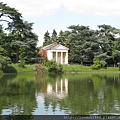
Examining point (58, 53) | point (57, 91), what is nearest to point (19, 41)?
point (58, 53)

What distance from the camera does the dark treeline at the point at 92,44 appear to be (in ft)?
223

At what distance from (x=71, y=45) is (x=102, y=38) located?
8109 millimetres

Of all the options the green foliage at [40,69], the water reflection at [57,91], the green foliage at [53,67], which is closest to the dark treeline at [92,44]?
the green foliage at [53,67]

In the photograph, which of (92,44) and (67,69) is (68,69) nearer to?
(67,69)

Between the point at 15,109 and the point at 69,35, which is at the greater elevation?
the point at 69,35

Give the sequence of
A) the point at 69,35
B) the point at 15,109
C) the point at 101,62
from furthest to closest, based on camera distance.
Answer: the point at 69,35
the point at 101,62
the point at 15,109

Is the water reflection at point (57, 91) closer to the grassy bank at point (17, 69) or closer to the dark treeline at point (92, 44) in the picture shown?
the grassy bank at point (17, 69)

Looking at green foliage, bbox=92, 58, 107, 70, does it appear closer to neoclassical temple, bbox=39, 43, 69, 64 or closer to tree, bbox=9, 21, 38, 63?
neoclassical temple, bbox=39, 43, 69, 64

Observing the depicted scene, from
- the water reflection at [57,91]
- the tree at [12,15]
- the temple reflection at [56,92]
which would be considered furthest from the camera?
the tree at [12,15]

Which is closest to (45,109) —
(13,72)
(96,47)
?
(13,72)

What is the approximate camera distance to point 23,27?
61375mm

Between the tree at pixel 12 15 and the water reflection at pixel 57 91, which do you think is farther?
the tree at pixel 12 15

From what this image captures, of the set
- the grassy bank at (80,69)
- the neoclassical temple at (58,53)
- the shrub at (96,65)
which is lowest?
the grassy bank at (80,69)

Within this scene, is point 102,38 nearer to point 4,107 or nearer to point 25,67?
point 25,67
